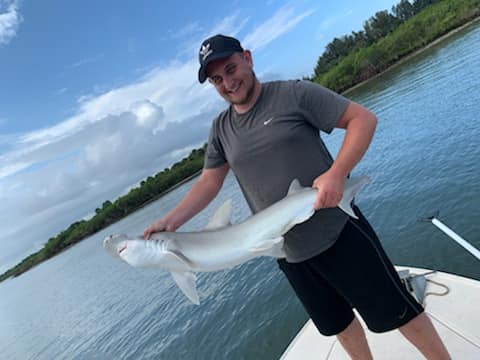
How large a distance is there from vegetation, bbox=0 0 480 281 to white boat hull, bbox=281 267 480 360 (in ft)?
197

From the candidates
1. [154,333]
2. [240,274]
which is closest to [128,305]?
[154,333]

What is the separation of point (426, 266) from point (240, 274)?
6.72 m

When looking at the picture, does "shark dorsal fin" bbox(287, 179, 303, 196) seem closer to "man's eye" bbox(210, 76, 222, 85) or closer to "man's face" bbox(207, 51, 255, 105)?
"man's face" bbox(207, 51, 255, 105)

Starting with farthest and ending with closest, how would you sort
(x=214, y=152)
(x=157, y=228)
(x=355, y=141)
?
(x=214, y=152) < (x=157, y=228) < (x=355, y=141)

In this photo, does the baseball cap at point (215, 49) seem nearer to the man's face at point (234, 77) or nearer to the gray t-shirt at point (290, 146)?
the man's face at point (234, 77)

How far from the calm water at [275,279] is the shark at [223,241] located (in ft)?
20.0

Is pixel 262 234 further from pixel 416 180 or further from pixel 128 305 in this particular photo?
pixel 128 305

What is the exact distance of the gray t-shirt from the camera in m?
2.37

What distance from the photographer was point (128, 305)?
16703 mm

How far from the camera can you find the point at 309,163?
96.0 inches

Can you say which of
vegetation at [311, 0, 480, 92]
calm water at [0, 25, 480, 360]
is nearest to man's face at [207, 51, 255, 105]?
calm water at [0, 25, 480, 360]

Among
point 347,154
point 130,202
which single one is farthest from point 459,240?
point 130,202

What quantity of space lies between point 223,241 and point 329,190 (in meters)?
0.76

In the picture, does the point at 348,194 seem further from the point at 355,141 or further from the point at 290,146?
the point at 290,146
